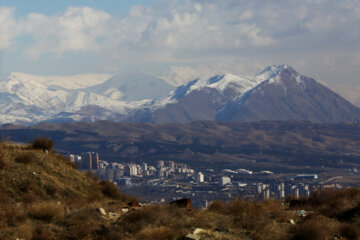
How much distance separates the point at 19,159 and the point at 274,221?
1353 cm

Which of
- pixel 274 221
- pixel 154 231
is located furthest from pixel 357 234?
pixel 154 231

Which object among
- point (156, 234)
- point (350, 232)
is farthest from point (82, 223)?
point (350, 232)

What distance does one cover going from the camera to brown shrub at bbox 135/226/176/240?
16.8 metres

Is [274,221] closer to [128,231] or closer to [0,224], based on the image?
[128,231]

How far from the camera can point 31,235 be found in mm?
16422

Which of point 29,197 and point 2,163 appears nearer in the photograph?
point 29,197

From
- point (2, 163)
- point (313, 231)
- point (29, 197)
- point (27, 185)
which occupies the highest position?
point (2, 163)

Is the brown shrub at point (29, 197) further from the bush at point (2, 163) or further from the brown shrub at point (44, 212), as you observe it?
the brown shrub at point (44, 212)

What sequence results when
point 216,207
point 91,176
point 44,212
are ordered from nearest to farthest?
point 44,212, point 216,207, point 91,176

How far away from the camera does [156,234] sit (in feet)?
55.2

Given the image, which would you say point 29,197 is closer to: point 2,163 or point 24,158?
point 2,163

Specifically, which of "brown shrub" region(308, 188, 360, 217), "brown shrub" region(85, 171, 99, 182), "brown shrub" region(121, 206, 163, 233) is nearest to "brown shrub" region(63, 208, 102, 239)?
"brown shrub" region(121, 206, 163, 233)

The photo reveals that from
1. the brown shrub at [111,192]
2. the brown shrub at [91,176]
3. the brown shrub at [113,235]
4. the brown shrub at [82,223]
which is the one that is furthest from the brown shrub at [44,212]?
the brown shrub at [91,176]

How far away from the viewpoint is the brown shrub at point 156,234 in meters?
16.8
